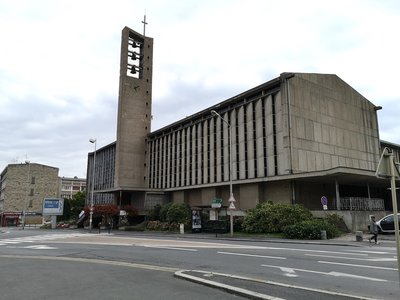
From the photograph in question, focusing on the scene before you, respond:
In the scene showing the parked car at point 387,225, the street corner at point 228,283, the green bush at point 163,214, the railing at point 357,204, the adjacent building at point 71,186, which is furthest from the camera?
the adjacent building at point 71,186

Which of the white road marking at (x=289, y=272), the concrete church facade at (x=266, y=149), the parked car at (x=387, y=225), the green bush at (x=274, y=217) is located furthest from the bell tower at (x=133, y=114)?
the white road marking at (x=289, y=272)

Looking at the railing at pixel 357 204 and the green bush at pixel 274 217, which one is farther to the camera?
the railing at pixel 357 204

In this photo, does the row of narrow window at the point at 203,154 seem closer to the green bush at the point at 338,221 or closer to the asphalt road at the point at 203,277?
Answer: the green bush at the point at 338,221

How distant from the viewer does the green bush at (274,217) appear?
28.2m

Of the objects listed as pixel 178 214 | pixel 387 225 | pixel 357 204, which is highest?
pixel 357 204

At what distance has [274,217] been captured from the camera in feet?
94.6

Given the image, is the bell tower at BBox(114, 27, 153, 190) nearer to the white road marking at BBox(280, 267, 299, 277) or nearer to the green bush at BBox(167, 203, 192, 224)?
the green bush at BBox(167, 203, 192, 224)

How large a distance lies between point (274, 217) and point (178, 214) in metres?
16.0

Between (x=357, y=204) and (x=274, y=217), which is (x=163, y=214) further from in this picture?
(x=357, y=204)

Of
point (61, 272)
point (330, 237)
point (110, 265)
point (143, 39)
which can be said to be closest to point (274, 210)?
point (330, 237)

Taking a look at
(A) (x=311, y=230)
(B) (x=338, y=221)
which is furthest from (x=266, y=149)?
(A) (x=311, y=230)

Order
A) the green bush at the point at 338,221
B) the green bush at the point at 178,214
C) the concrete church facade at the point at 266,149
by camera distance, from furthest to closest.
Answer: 1. the green bush at the point at 178,214
2. the concrete church facade at the point at 266,149
3. the green bush at the point at 338,221

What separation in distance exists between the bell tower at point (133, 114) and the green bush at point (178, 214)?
64.8ft

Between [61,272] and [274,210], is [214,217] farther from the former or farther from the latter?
[61,272]
